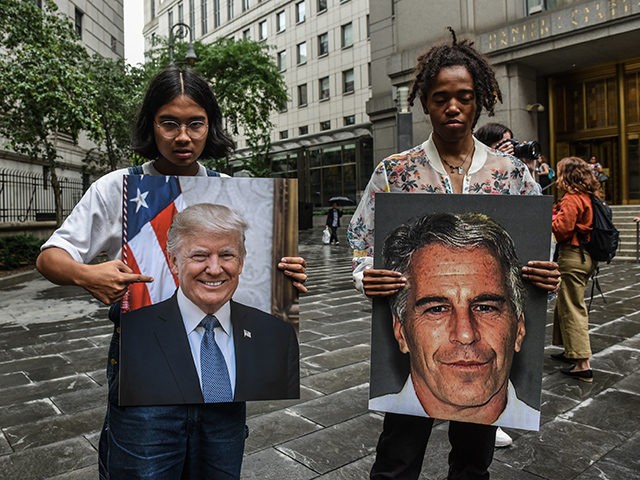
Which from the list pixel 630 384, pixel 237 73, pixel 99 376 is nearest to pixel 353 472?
pixel 630 384

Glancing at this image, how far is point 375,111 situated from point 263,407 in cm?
2041

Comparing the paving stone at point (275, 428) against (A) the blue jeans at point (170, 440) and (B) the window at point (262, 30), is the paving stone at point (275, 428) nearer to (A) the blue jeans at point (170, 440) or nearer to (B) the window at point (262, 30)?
(A) the blue jeans at point (170, 440)

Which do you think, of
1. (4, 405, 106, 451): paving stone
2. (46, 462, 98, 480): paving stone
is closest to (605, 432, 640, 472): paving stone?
(46, 462, 98, 480): paving stone

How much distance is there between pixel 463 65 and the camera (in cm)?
205

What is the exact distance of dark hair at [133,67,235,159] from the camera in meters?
1.74

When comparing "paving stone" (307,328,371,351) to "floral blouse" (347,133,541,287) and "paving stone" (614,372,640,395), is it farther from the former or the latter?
"floral blouse" (347,133,541,287)

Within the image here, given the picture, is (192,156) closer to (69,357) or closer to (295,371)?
(295,371)

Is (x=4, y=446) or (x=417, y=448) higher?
(x=417, y=448)

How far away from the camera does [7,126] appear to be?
14867 millimetres

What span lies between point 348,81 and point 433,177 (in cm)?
3873

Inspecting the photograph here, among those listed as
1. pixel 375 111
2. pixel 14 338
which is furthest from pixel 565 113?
pixel 14 338

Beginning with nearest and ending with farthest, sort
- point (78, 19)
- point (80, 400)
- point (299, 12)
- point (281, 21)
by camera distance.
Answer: point (80, 400), point (78, 19), point (299, 12), point (281, 21)

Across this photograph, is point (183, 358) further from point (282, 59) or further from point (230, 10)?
point (230, 10)

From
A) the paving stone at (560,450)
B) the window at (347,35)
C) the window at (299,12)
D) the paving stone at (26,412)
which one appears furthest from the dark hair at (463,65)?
the window at (299,12)
